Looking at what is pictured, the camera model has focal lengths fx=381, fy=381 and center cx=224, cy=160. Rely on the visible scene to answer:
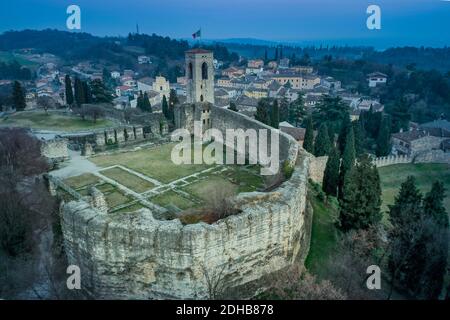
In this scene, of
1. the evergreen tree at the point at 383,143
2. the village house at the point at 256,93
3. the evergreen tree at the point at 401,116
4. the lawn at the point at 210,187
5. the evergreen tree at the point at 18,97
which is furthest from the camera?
the village house at the point at 256,93

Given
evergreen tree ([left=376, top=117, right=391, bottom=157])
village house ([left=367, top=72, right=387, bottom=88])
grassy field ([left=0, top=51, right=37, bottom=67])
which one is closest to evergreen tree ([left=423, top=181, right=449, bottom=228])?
evergreen tree ([left=376, top=117, right=391, bottom=157])

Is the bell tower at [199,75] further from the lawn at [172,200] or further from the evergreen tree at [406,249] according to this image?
the evergreen tree at [406,249]

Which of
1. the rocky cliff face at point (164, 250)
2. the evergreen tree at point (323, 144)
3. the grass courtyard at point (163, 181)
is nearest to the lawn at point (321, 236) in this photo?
the rocky cliff face at point (164, 250)

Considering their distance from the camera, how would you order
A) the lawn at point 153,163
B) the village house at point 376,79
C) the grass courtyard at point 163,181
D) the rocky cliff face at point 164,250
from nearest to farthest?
the rocky cliff face at point 164,250 < the grass courtyard at point 163,181 < the lawn at point 153,163 < the village house at point 376,79

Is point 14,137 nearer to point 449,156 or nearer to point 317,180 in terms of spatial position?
point 317,180

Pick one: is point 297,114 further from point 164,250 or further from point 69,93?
point 164,250

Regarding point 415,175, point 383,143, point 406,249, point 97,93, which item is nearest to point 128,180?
point 406,249

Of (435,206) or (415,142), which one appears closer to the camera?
(435,206)
